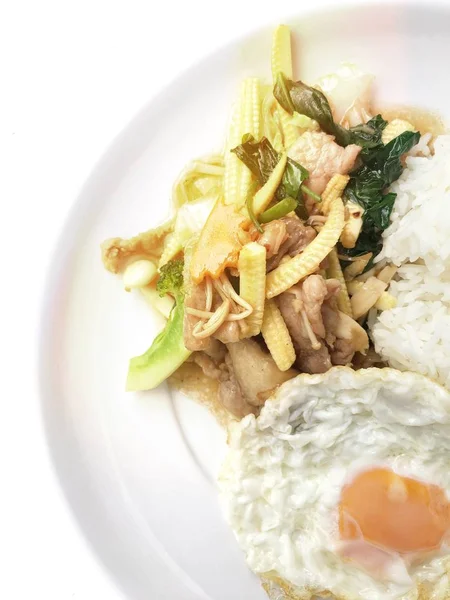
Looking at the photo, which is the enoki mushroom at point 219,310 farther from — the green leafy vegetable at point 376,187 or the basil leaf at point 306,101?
the basil leaf at point 306,101

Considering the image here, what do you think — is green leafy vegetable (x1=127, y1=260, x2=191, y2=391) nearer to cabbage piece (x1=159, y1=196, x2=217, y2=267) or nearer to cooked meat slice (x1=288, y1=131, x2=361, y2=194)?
cabbage piece (x1=159, y1=196, x2=217, y2=267)

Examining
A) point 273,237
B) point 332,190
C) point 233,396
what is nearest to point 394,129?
point 332,190

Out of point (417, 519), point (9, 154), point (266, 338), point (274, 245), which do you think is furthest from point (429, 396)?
point (9, 154)

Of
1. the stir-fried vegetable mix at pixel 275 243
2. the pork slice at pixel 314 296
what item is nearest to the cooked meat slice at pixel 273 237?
the stir-fried vegetable mix at pixel 275 243

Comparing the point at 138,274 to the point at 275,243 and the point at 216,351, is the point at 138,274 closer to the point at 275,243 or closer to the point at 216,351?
the point at 216,351

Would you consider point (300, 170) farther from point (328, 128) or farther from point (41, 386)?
point (41, 386)

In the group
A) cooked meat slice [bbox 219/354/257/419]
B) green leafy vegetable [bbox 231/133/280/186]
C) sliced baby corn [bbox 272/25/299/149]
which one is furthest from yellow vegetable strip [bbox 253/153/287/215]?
cooked meat slice [bbox 219/354/257/419]
